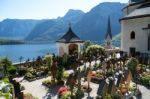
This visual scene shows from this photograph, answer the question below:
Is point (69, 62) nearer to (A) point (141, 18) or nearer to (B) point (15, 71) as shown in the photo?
(B) point (15, 71)

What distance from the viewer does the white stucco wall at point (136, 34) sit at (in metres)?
35.1

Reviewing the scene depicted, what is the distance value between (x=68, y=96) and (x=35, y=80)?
7438mm

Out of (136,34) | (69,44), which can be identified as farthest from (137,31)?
(69,44)

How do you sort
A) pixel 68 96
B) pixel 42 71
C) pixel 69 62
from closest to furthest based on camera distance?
pixel 68 96 → pixel 42 71 → pixel 69 62

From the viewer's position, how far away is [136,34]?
3653cm

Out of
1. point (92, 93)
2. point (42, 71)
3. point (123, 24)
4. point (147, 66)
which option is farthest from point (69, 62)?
point (123, 24)

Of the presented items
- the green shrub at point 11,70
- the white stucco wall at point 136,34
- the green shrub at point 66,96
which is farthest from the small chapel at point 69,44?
the green shrub at point 66,96

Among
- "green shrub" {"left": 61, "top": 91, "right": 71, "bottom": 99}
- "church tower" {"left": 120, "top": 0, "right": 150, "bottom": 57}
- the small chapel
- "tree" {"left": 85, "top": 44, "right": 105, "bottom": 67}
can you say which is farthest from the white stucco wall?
"green shrub" {"left": 61, "top": 91, "right": 71, "bottom": 99}

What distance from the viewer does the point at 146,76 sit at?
22.8 meters

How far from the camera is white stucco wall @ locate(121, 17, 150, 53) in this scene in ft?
115

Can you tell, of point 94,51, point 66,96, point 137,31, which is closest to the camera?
point 66,96

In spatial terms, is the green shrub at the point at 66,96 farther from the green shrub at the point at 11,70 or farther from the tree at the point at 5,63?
the green shrub at the point at 11,70

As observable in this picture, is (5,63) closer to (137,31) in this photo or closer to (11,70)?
(11,70)

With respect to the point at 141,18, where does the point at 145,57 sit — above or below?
below
